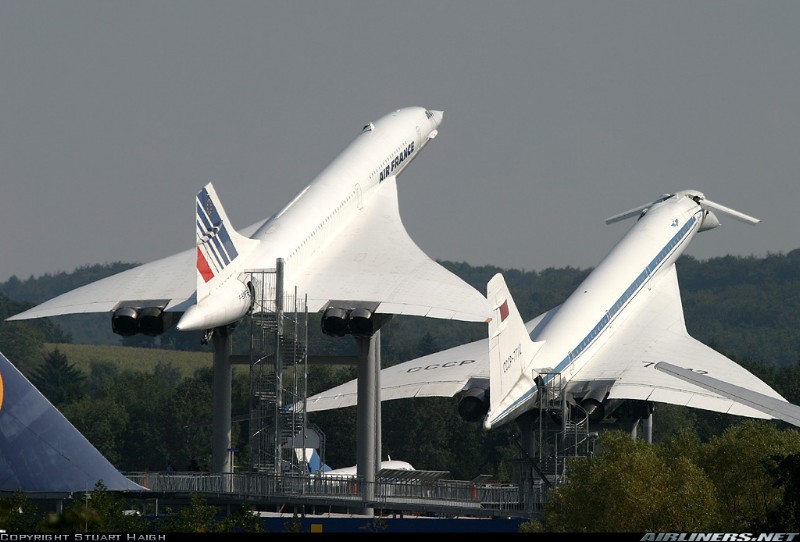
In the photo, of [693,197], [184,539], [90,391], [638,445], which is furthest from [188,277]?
[90,391]

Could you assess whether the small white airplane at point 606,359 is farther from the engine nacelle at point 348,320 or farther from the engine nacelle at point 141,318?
the engine nacelle at point 141,318

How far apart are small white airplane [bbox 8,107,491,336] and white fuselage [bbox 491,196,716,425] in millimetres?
4276

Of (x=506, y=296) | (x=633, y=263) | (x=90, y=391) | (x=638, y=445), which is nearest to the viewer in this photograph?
(x=638, y=445)

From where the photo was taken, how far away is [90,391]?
5217 inches

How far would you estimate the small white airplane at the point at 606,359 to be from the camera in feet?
158

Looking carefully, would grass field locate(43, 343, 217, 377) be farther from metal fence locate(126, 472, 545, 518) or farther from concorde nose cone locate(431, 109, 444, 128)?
metal fence locate(126, 472, 545, 518)

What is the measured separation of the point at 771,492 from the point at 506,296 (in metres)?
10.5

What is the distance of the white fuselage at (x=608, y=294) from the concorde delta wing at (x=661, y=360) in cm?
57

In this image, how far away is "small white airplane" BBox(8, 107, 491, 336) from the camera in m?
44.9

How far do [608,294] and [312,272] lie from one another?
1166cm

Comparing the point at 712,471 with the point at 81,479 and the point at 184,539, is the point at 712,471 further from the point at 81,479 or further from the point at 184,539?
the point at 184,539

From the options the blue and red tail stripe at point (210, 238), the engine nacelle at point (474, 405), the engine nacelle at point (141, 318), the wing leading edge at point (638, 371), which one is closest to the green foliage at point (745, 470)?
the wing leading edge at point (638, 371)

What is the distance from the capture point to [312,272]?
50281mm

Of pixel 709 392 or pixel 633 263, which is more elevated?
pixel 633 263
